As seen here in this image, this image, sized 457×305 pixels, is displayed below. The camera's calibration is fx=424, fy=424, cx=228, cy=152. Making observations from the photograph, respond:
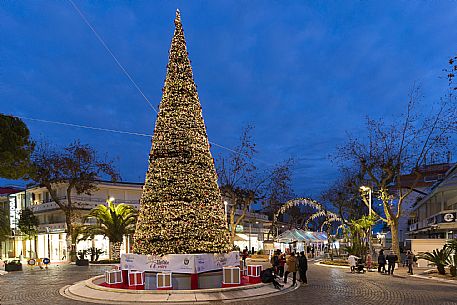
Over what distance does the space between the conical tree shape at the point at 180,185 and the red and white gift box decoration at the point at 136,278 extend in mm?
939

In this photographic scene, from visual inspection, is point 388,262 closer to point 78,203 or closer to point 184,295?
point 184,295

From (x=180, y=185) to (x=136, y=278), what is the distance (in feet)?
13.4

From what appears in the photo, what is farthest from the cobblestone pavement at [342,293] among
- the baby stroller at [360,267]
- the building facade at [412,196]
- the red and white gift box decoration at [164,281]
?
the building facade at [412,196]

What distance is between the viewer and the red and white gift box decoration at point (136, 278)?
1692 cm

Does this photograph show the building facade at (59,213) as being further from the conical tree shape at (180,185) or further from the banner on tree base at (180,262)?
the conical tree shape at (180,185)

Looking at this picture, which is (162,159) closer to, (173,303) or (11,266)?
(173,303)

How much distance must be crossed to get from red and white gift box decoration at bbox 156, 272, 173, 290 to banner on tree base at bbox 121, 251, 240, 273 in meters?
0.43

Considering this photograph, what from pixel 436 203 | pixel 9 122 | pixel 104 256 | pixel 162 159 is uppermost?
pixel 9 122

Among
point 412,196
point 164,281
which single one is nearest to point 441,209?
point 412,196

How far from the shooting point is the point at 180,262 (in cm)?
1627

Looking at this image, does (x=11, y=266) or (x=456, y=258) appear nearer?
(x=456, y=258)

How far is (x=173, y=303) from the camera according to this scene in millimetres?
13938

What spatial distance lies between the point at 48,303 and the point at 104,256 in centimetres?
3297

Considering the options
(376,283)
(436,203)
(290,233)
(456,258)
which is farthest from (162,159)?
(436,203)
